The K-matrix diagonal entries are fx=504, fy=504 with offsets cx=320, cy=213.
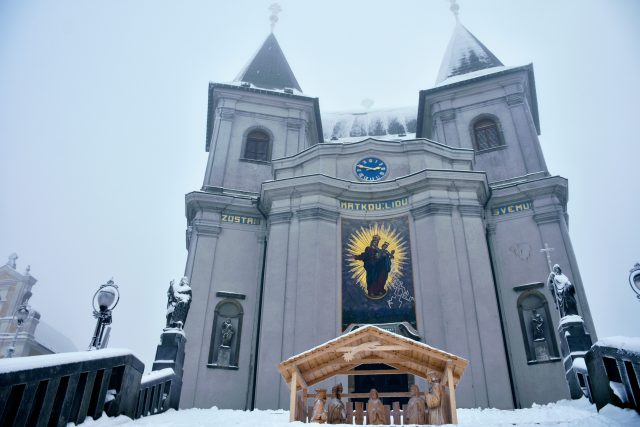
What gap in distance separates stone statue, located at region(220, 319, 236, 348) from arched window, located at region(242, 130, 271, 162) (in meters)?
8.90

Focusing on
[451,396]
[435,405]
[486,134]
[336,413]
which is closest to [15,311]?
[486,134]

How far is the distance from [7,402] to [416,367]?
24.7ft

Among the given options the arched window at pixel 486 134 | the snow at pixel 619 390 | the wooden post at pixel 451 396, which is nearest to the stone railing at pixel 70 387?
the wooden post at pixel 451 396

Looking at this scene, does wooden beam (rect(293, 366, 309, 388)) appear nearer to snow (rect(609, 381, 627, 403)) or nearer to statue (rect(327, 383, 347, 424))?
statue (rect(327, 383, 347, 424))

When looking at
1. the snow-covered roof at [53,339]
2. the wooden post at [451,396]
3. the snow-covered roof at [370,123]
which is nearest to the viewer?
the wooden post at [451,396]

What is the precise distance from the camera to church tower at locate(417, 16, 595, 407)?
1730 cm

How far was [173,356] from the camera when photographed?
1232 centimetres

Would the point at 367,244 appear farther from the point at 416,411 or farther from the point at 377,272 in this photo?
the point at 416,411

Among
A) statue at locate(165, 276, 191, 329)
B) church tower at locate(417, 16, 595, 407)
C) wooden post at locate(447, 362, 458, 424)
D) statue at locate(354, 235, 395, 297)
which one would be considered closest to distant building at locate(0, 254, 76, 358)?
statue at locate(165, 276, 191, 329)

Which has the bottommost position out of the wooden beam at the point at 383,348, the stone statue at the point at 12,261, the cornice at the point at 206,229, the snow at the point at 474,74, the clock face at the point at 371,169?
the wooden beam at the point at 383,348

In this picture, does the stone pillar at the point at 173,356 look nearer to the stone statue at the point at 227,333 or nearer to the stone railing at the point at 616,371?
the stone statue at the point at 227,333

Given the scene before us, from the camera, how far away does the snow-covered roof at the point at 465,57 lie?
28219 millimetres

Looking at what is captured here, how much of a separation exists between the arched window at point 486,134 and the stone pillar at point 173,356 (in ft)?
56.3

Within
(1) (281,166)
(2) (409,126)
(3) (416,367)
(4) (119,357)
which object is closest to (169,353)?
(4) (119,357)
